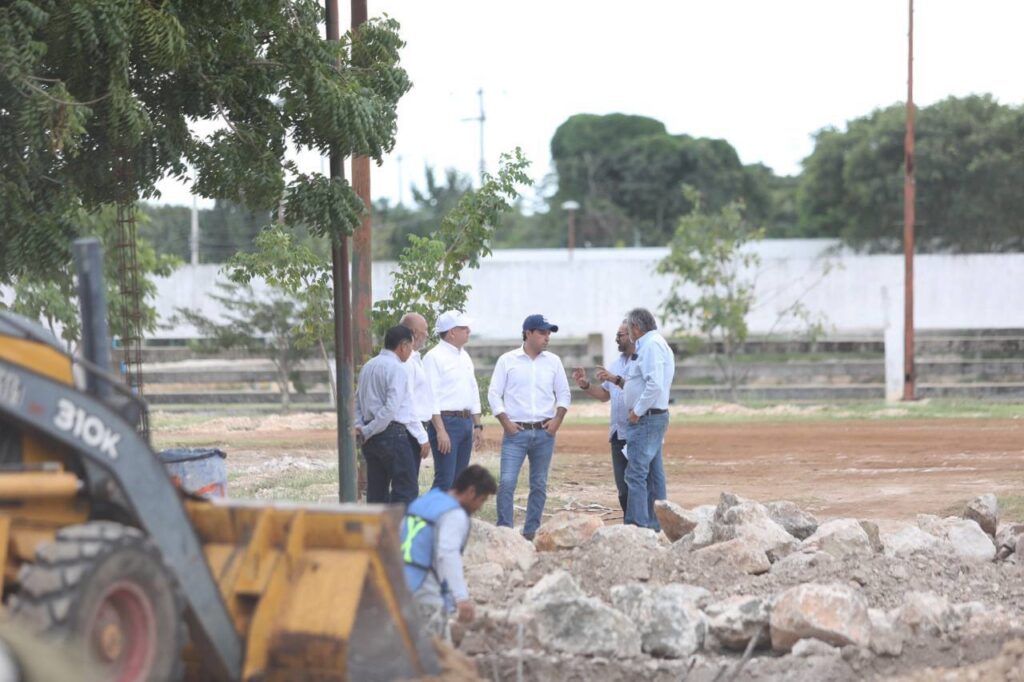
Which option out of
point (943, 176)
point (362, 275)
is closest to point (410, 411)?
point (362, 275)

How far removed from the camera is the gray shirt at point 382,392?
1077 cm

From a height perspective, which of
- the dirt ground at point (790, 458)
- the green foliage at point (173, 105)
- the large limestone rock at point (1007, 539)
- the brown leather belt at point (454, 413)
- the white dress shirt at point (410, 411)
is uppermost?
the green foliage at point (173, 105)

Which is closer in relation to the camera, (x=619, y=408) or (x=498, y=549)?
(x=498, y=549)

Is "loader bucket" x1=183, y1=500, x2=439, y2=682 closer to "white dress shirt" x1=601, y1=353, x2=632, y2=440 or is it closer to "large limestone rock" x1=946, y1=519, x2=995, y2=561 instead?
"large limestone rock" x1=946, y1=519, x2=995, y2=561

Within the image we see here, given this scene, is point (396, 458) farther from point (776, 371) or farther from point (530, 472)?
point (776, 371)

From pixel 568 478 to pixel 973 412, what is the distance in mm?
12075

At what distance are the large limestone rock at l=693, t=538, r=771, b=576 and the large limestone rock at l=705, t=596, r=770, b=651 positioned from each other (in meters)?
1.20

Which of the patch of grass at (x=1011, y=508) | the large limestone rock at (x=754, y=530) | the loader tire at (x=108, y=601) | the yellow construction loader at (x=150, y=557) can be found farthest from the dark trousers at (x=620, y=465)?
the loader tire at (x=108, y=601)

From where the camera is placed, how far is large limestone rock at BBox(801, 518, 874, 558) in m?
9.98

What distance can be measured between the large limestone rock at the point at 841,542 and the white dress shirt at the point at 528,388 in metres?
2.79

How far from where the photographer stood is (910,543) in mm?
10469

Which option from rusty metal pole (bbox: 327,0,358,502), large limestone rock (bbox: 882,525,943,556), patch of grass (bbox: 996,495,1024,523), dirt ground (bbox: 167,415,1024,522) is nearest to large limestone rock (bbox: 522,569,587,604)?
large limestone rock (bbox: 882,525,943,556)

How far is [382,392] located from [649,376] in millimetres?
2458

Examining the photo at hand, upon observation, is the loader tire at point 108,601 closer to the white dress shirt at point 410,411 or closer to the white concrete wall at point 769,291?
the white dress shirt at point 410,411
